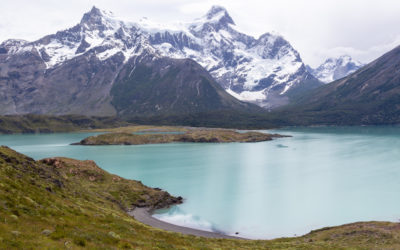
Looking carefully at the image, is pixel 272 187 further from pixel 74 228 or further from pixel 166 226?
pixel 74 228

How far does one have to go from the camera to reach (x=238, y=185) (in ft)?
372

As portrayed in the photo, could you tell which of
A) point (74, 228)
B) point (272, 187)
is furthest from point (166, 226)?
point (272, 187)

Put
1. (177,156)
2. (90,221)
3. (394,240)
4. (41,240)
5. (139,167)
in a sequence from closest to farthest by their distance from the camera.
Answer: (41,240) → (90,221) → (394,240) → (139,167) → (177,156)

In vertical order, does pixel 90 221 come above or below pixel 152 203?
above

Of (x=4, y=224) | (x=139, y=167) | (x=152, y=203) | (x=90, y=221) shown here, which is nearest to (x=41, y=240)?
(x=4, y=224)

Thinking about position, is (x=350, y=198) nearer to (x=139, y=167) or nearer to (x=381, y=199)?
(x=381, y=199)

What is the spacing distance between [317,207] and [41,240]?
7411cm

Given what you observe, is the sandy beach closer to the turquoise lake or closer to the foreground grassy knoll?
the turquoise lake

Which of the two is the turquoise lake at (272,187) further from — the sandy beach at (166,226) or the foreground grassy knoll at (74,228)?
the foreground grassy knoll at (74,228)

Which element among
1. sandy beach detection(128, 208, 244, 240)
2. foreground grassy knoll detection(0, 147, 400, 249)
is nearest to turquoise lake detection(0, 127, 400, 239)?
sandy beach detection(128, 208, 244, 240)

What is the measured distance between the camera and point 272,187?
362ft

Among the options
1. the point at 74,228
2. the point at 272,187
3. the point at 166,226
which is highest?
the point at 74,228

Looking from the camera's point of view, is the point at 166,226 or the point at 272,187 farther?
the point at 272,187

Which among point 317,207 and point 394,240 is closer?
point 394,240
